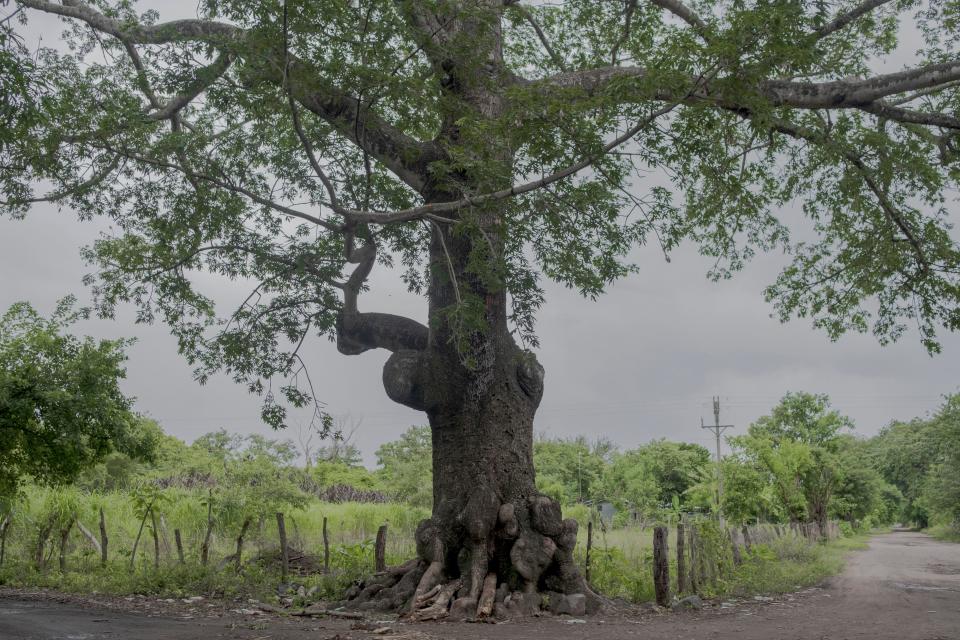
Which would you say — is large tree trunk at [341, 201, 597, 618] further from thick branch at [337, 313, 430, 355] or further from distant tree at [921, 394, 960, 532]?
distant tree at [921, 394, 960, 532]

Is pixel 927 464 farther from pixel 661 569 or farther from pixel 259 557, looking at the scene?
pixel 259 557

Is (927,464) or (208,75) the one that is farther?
(927,464)

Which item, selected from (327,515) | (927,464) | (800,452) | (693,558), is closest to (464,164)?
(693,558)

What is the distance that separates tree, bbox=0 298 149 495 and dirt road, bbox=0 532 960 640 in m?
1.98

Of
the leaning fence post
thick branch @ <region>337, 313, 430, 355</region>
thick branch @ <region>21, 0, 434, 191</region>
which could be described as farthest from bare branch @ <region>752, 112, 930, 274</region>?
thick branch @ <region>337, 313, 430, 355</region>

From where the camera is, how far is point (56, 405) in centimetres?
1091

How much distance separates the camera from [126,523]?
17.3m

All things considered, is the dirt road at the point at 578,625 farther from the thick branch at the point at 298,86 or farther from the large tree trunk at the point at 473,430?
the thick branch at the point at 298,86

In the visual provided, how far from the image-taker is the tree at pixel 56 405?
428 inches

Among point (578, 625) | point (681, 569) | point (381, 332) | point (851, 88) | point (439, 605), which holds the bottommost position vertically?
point (578, 625)

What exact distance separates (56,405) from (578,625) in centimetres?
766

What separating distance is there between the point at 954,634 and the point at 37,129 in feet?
41.9

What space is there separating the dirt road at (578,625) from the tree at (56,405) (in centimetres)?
198

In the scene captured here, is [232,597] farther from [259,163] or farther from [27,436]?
[259,163]
